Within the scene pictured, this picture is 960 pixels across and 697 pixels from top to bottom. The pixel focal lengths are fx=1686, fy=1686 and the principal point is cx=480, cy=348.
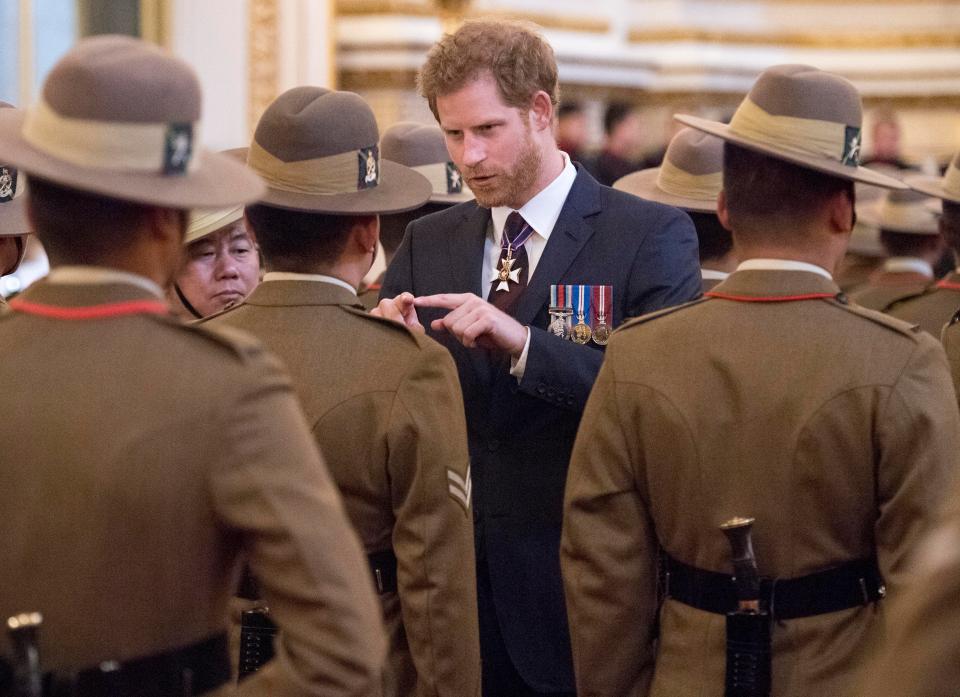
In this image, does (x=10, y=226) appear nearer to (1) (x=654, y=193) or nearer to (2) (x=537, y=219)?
(2) (x=537, y=219)

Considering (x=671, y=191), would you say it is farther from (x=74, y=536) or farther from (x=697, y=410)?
(x=74, y=536)

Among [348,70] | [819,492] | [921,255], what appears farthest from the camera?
[348,70]

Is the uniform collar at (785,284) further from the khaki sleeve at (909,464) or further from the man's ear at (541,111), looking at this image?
the man's ear at (541,111)

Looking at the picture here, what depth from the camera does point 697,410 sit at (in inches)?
106

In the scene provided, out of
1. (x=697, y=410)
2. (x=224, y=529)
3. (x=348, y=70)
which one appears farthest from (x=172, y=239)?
(x=348, y=70)

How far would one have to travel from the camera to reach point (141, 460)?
194 cm

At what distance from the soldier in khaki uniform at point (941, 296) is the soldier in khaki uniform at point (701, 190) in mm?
614

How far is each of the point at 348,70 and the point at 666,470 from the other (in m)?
7.21

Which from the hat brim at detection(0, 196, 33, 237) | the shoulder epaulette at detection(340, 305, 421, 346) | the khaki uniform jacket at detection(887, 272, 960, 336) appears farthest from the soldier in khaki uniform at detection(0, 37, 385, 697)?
the khaki uniform jacket at detection(887, 272, 960, 336)

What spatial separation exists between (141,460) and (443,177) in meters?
2.79

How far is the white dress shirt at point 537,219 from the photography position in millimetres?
3543

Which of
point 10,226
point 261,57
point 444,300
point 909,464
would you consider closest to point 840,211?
point 909,464

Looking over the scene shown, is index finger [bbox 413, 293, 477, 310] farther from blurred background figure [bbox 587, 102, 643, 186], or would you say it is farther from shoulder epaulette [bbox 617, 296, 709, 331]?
blurred background figure [bbox 587, 102, 643, 186]

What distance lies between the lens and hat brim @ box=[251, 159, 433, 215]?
9.25 ft
